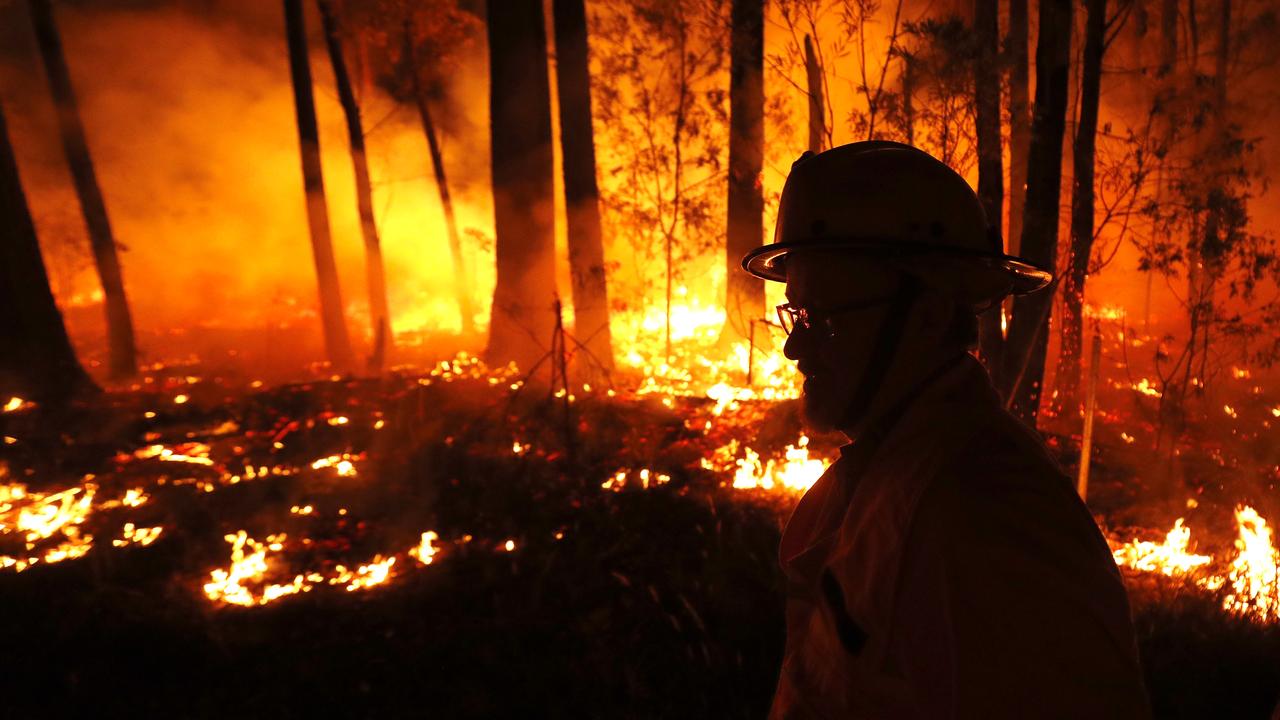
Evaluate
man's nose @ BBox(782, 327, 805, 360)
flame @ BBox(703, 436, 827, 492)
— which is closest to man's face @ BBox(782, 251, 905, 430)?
man's nose @ BBox(782, 327, 805, 360)

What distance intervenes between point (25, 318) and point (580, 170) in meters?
8.35

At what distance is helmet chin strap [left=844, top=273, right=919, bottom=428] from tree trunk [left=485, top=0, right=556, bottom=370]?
32.9ft

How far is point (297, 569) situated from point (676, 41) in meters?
10.6

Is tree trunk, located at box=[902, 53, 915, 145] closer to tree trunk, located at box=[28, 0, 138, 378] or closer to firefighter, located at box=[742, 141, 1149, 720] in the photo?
firefighter, located at box=[742, 141, 1149, 720]

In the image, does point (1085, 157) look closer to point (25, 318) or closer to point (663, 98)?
point (663, 98)

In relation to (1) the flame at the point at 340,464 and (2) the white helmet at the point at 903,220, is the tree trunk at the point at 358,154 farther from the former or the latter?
(2) the white helmet at the point at 903,220

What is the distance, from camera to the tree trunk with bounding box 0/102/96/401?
9047 millimetres

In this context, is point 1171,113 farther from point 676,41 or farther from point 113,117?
point 113,117

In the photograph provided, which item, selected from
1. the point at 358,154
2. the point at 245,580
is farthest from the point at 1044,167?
the point at 358,154

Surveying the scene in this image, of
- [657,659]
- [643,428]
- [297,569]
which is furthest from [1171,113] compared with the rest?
[297,569]

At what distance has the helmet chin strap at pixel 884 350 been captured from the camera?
1.63 meters

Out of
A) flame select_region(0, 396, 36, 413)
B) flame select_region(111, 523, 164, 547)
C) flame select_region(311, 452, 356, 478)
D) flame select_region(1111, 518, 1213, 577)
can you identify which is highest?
flame select_region(0, 396, 36, 413)

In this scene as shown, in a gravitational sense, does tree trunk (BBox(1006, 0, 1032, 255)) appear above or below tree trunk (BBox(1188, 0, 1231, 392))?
above

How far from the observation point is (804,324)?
6.09ft
